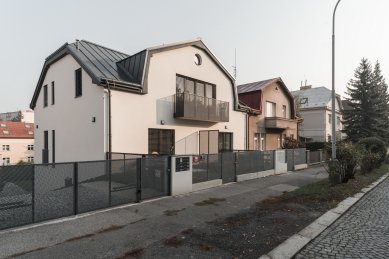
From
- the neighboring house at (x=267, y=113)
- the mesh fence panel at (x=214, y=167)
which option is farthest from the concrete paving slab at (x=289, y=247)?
the neighboring house at (x=267, y=113)

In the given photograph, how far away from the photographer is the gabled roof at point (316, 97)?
3712cm

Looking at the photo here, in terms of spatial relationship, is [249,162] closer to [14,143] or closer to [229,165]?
[229,165]

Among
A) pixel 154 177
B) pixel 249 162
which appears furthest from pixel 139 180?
pixel 249 162

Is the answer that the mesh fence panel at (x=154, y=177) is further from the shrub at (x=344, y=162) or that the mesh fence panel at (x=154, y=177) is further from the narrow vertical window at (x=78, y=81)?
the narrow vertical window at (x=78, y=81)

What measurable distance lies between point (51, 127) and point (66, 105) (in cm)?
267

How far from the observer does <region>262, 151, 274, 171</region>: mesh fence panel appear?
15070 millimetres

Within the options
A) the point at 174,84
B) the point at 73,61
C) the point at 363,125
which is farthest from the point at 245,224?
the point at 363,125

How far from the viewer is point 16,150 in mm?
62219

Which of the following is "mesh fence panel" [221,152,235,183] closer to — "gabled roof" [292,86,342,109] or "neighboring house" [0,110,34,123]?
"gabled roof" [292,86,342,109]

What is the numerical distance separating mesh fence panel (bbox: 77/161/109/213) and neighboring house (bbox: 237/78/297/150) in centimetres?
1512

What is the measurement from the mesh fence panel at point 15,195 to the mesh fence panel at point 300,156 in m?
16.1

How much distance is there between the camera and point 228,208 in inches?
318

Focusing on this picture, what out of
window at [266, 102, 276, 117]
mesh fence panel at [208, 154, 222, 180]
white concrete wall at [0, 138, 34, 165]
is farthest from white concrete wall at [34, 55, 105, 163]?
white concrete wall at [0, 138, 34, 165]

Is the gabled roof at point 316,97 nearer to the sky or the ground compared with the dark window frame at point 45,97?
nearer to the sky
